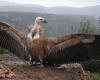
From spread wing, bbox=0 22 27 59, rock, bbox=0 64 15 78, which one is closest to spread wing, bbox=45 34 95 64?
spread wing, bbox=0 22 27 59

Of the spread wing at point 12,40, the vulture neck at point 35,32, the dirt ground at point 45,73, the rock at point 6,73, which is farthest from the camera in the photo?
the spread wing at point 12,40

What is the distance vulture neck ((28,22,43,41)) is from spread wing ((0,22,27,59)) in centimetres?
29

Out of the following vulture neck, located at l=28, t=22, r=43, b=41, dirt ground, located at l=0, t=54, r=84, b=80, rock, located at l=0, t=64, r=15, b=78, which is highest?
vulture neck, located at l=28, t=22, r=43, b=41

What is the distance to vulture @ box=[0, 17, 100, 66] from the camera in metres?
9.68

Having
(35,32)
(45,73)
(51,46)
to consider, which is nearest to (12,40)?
(35,32)

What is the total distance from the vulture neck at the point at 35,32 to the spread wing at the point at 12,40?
11.6 inches

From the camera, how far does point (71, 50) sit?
10.1 metres

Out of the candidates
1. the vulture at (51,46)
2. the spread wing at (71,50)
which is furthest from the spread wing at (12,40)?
the spread wing at (71,50)

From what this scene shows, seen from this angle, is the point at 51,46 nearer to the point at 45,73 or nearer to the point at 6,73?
the point at 45,73

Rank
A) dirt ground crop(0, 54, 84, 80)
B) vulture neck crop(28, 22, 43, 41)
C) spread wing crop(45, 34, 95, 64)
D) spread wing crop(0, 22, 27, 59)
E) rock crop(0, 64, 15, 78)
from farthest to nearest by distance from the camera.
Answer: spread wing crop(0, 22, 27, 59)
spread wing crop(45, 34, 95, 64)
vulture neck crop(28, 22, 43, 41)
dirt ground crop(0, 54, 84, 80)
rock crop(0, 64, 15, 78)

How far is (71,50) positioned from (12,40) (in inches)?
58.0

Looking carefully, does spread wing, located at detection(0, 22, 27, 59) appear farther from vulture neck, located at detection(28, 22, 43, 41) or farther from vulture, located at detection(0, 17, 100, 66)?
vulture neck, located at detection(28, 22, 43, 41)

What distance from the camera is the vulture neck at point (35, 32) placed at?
9.66 meters

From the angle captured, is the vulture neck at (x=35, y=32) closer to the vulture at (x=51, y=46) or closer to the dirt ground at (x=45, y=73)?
the vulture at (x=51, y=46)
